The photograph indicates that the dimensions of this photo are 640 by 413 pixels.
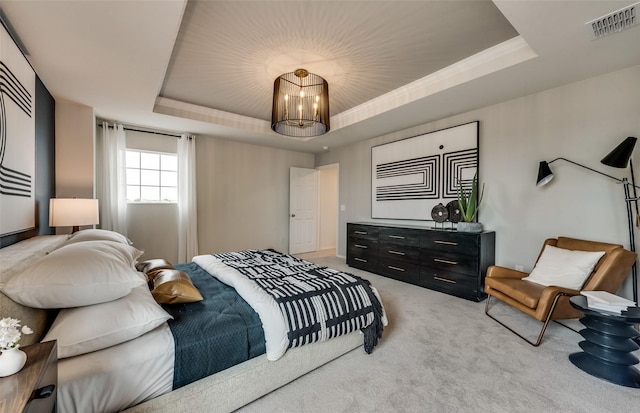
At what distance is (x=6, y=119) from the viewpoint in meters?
1.65

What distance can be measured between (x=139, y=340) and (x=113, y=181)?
3.59m

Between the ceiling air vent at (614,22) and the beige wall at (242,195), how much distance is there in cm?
476

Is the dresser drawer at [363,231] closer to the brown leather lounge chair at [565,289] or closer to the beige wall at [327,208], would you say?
the beige wall at [327,208]

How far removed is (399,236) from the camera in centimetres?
392

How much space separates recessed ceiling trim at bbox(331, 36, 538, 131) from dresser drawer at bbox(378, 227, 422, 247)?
173cm

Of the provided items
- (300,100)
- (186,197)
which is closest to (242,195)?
(186,197)

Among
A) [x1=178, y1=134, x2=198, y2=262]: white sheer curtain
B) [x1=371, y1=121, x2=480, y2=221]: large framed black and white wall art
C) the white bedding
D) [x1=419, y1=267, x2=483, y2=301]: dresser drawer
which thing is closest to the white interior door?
[x1=371, y1=121, x2=480, y2=221]: large framed black and white wall art

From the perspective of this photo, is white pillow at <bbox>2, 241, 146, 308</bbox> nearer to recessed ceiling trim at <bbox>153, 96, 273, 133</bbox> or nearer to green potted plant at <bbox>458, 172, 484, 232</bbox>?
recessed ceiling trim at <bbox>153, 96, 273, 133</bbox>

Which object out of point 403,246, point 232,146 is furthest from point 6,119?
point 403,246

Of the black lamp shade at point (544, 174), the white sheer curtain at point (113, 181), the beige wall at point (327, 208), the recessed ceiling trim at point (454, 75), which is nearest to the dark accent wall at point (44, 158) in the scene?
the white sheer curtain at point (113, 181)

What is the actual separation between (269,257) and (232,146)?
121 inches

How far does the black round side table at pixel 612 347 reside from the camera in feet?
5.57

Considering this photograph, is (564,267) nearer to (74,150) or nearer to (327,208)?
(327,208)

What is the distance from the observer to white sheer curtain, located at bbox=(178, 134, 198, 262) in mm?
4445
